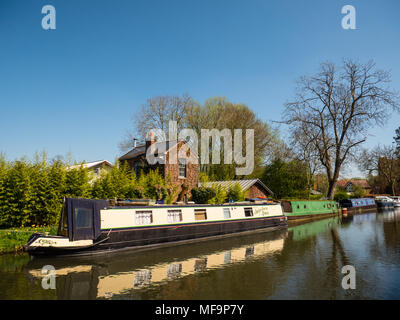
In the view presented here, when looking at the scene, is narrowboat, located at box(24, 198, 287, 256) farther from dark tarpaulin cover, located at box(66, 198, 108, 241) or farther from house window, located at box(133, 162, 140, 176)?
house window, located at box(133, 162, 140, 176)

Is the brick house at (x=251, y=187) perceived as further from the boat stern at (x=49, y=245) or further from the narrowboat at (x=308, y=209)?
the boat stern at (x=49, y=245)

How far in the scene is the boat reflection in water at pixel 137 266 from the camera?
375 inches

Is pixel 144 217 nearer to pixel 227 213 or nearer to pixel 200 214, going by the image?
pixel 200 214

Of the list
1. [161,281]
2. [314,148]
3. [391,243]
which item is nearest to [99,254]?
[161,281]

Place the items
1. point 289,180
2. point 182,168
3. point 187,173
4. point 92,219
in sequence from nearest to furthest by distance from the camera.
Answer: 1. point 92,219
2. point 182,168
3. point 187,173
4. point 289,180

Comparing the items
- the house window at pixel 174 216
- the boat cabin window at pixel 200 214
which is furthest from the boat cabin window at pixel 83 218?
the boat cabin window at pixel 200 214

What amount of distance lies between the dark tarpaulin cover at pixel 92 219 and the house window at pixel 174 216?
406 centimetres

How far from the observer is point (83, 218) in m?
13.1

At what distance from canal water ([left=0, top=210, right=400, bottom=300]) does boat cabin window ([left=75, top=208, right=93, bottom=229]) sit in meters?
1.50

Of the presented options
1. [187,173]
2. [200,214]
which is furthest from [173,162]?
[200,214]

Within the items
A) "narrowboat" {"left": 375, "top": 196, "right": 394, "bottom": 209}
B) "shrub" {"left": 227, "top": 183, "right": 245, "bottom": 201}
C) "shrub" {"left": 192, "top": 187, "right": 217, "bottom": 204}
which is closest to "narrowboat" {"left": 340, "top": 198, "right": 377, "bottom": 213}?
"narrowboat" {"left": 375, "top": 196, "right": 394, "bottom": 209}

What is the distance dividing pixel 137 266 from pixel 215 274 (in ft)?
11.2

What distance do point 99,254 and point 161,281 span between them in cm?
477

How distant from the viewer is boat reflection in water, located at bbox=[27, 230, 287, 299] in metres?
9.52
